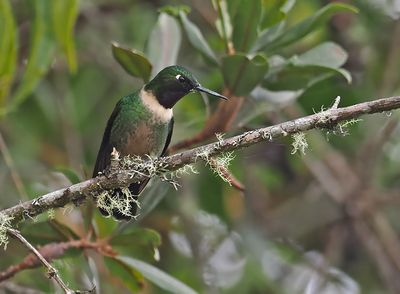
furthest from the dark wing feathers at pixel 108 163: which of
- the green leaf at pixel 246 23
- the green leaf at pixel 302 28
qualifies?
the green leaf at pixel 302 28

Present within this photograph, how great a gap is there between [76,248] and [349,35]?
2.55 m

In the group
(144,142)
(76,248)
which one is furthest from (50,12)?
(76,248)

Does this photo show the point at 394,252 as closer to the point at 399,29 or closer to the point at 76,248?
the point at 399,29

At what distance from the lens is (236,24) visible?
3168 millimetres

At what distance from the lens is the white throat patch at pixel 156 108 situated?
3.25m

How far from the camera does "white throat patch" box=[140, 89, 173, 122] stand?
3.25m

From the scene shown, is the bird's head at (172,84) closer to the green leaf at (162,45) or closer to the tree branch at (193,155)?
the green leaf at (162,45)

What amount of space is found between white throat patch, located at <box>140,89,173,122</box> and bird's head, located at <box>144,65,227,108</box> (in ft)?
0.04

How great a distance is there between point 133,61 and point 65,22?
630 millimetres

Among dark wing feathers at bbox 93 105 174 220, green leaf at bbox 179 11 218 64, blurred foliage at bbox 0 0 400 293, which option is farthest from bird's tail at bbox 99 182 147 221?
blurred foliage at bbox 0 0 400 293

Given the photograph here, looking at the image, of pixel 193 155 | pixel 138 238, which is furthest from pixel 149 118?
pixel 193 155

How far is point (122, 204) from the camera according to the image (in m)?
2.94

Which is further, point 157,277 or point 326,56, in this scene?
point 326,56

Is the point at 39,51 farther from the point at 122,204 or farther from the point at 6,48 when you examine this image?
the point at 122,204
